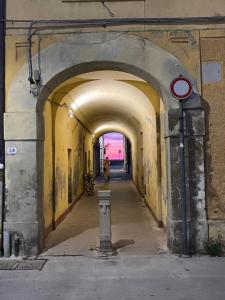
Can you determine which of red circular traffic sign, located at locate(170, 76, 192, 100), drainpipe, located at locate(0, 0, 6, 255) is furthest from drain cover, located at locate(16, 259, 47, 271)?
red circular traffic sign, located at locate(170, 76, 192, 100)

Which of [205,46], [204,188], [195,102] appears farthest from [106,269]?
[205,46]

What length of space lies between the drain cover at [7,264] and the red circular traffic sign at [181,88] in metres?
4.01

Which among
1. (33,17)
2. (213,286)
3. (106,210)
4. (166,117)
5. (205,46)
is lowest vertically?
(213,286)

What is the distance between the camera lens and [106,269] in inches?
224

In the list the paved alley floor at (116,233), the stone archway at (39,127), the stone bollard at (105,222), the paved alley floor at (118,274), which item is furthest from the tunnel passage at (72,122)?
the stone bollard at (105,222)

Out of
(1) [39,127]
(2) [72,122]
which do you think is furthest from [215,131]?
(2) [72,122]

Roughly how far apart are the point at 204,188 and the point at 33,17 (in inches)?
174

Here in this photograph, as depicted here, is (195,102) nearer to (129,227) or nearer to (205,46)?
(205,46)

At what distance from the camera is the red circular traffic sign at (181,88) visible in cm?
634

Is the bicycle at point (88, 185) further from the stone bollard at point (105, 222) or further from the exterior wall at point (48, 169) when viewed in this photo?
the stone bollard at point (105, 222)

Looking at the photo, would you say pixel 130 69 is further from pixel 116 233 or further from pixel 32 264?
pixel 32 264

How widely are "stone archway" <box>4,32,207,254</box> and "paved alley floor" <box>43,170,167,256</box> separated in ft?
1.98

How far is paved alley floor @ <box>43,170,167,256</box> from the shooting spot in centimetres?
682

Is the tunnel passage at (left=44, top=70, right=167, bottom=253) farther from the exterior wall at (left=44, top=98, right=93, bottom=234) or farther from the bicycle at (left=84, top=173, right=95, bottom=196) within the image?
the bicycle at (left=84, top=173, right=95, bottom=196)
